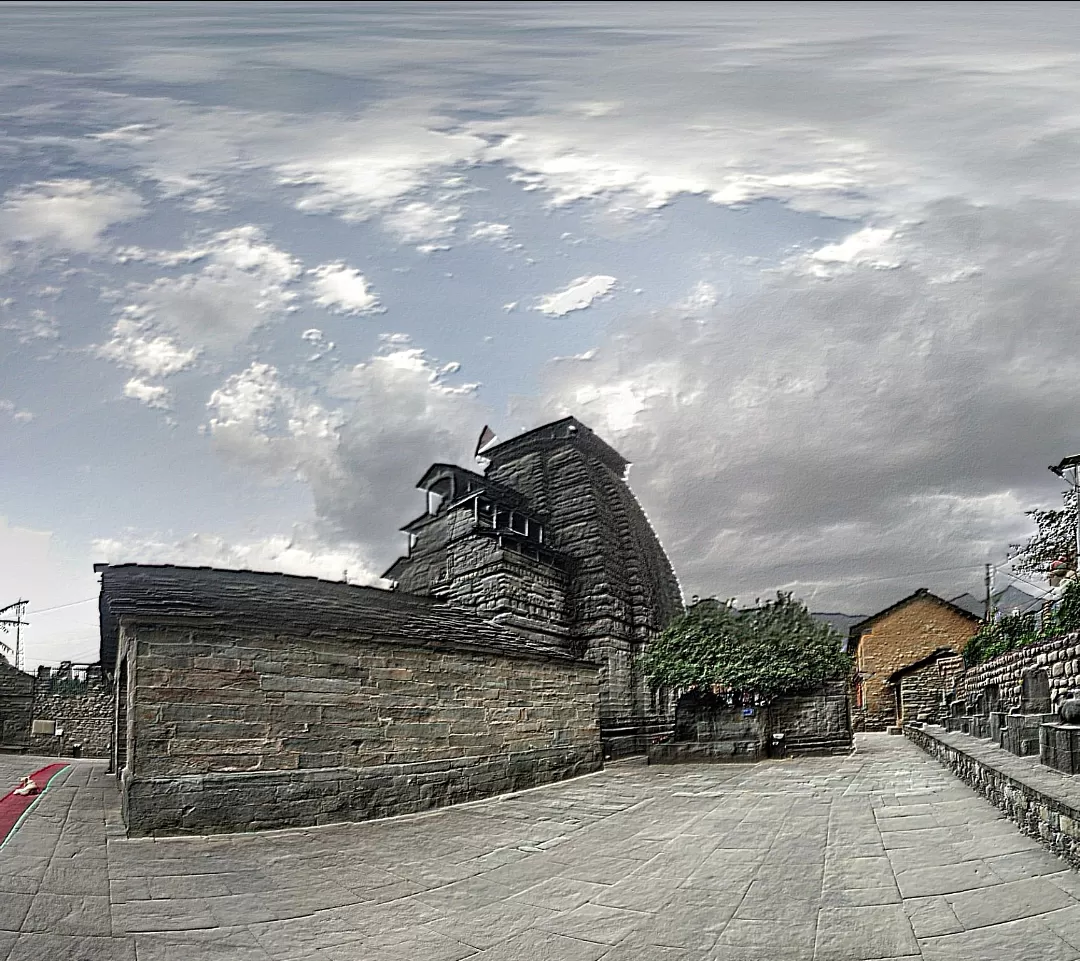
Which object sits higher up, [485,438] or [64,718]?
[485,438]

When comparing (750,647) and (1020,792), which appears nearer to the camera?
(1020,792)

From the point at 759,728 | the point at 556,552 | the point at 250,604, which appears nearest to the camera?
the point at 250,604

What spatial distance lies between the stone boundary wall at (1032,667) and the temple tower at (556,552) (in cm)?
207

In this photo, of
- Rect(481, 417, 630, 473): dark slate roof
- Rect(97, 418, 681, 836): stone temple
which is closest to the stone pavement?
Rect(97, 418, 681, 836): stone temple

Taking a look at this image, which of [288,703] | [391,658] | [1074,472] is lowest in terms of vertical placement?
[288,703]

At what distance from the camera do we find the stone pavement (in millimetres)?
2404

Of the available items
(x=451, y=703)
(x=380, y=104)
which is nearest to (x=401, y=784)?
(x=451, y=703)

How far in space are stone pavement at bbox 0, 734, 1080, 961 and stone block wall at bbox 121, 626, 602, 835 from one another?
13.6 inches

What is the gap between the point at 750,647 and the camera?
3775 millimetres

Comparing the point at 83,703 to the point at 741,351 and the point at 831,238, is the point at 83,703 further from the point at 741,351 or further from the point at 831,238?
the point at 831,238

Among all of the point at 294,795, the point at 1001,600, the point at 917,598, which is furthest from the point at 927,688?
the point at 294,795

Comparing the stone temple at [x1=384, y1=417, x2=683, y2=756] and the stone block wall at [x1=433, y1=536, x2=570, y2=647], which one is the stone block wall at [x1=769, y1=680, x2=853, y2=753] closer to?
the stone temple at [x1=384, y1=417, x2=683, y2=756]

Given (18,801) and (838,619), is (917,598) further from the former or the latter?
(18,801)

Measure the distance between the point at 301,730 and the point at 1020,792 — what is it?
4.08 m
